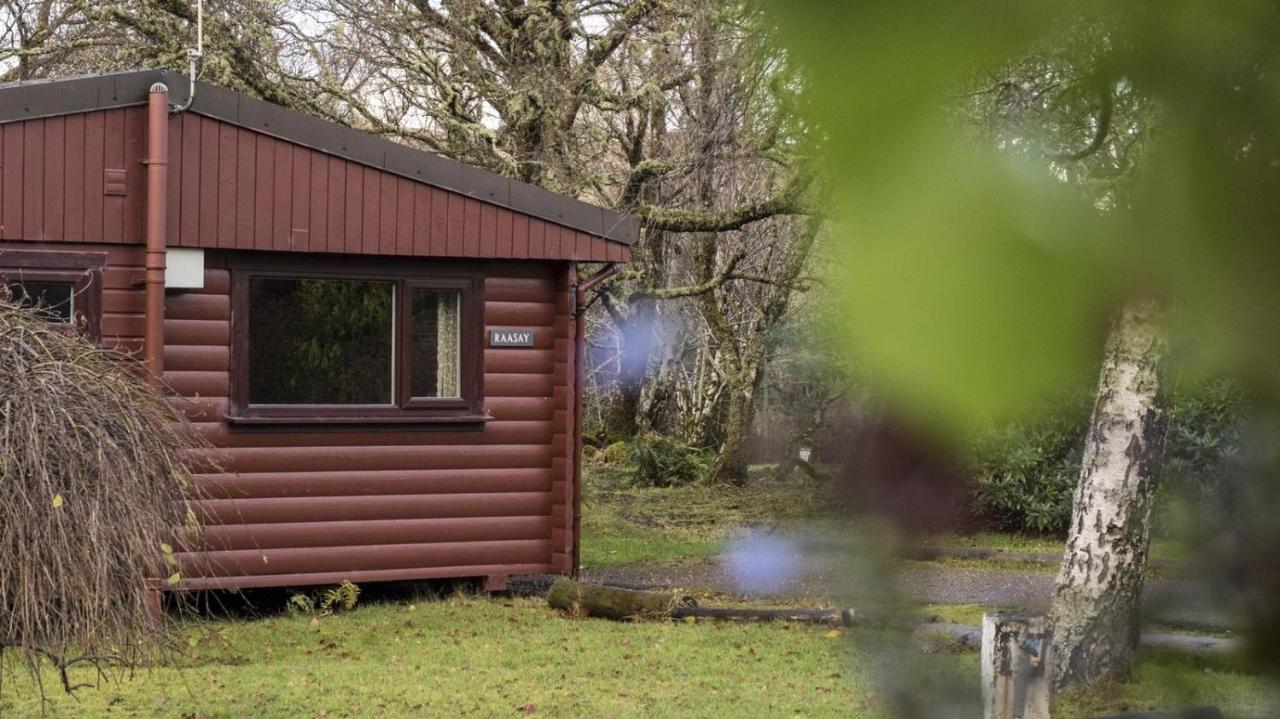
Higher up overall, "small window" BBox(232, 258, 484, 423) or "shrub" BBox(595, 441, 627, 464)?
"small window" BBox(232, 258, 484, 423)

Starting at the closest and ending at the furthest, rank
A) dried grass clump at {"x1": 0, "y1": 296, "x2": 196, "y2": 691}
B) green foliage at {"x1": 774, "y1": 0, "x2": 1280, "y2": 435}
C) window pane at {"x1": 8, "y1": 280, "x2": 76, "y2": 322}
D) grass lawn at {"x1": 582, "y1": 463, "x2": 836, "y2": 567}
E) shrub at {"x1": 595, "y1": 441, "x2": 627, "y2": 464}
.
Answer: green foliage at {"x1": 774, "y1": 0, "x2": 1280, "y2": 435} → dried grass clump at {"x1": 0, "y1": 296, "x2": 196, "y2": 691} → window pane at {"x1": 8, "y1": 280, "x2": 76, "y2": 322} → grass lawn at {"x1": 582, "y1": 463, "x2": 836, "y2": 567} → shrub at {"x1": 595, "y1": 441, "x2": 627, "y2": 464}

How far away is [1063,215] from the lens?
0.44 meters

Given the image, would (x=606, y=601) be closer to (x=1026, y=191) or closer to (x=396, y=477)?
(x=396, y=477)

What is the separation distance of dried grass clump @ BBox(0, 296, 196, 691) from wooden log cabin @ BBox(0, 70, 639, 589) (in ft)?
7.15

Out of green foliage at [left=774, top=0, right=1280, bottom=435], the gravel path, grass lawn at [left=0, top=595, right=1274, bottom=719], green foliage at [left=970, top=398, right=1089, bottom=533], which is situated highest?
green foliage at [left=774, top=0, right=1280, bottom=435]

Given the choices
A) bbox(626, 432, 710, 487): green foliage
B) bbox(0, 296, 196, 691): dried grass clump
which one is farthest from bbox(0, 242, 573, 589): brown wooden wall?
bbox(626, 432, 710, 487): green foliage

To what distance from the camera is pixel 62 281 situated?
8.59 meters

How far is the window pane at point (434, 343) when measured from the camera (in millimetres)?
9555

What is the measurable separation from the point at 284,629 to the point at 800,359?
372 inches

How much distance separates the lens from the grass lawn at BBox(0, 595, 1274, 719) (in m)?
7.57

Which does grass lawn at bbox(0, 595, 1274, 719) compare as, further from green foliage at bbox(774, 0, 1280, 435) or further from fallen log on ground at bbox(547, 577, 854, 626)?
green foliage at bbox(774, 0, 1280, 435)

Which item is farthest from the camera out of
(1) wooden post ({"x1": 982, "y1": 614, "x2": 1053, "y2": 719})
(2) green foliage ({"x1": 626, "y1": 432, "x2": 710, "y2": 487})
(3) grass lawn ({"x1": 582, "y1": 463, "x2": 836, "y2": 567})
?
(2) green foliage ({"x1": 626, "y1": 432, "x2": 710, "y2": 487})

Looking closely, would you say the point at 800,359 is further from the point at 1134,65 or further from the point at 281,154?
the point at 281,154

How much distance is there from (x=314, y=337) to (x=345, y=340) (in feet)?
0.64
